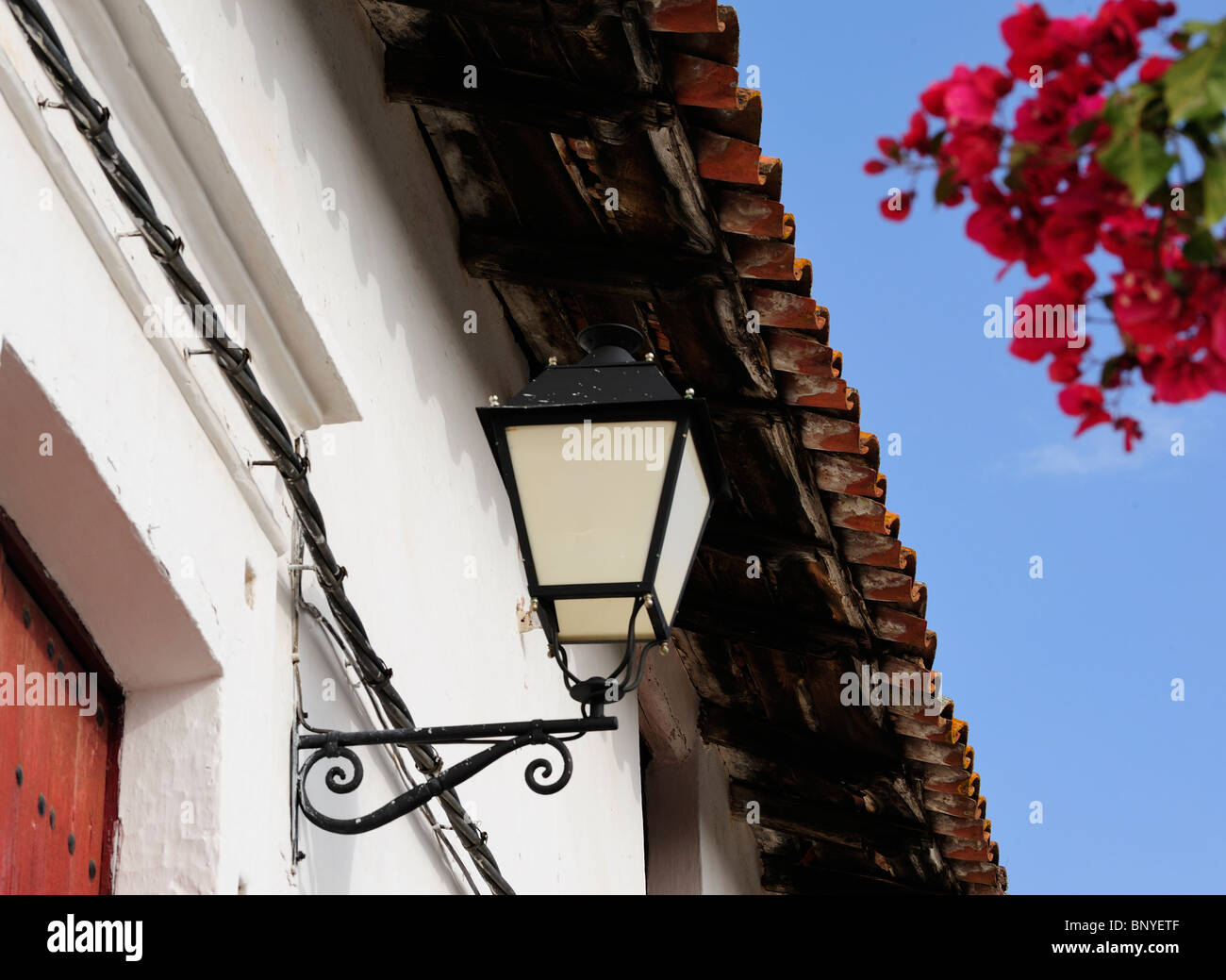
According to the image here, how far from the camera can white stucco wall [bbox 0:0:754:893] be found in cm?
246

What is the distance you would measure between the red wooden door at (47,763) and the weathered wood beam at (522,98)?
6.08 ft

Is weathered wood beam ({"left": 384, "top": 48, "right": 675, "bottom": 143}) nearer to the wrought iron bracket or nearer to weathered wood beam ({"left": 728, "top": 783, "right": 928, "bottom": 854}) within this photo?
the wrought iron bracket

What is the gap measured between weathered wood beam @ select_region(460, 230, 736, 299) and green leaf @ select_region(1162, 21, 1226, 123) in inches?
123

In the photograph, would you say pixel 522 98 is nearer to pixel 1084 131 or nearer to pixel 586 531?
pixel 586 531

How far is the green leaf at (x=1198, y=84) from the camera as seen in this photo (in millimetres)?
1135

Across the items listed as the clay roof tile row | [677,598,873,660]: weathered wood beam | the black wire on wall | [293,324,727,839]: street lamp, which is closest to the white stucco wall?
the black wire on wall

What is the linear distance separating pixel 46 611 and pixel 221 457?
391mm

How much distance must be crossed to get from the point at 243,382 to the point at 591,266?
1.79m

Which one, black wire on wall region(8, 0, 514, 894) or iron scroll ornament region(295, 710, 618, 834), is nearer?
black wire on wall region(8, 0, 514, 894)

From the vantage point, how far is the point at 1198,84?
114 cm

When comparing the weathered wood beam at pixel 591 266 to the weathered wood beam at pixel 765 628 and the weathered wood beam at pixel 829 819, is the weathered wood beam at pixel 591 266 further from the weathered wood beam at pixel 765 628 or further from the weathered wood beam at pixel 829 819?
the weathered wood beam at pixel 829 819

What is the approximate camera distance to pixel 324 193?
3.88 m

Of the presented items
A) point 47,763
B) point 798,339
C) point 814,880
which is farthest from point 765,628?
point 47,763

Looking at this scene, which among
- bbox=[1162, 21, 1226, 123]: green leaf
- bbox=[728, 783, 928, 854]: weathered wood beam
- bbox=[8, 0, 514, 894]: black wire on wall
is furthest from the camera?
bbox=[728, 783, 928, 854]: weathered wood beam
